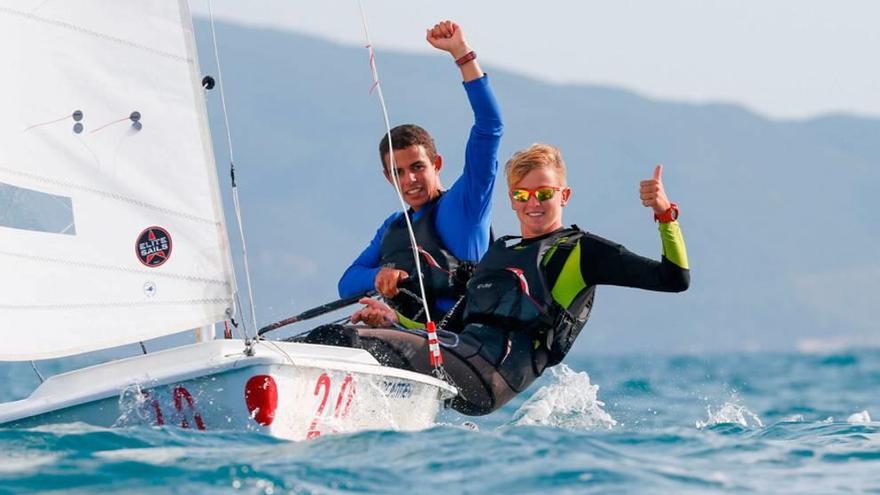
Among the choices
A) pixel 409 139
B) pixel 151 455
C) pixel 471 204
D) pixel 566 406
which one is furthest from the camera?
pixel 566 406

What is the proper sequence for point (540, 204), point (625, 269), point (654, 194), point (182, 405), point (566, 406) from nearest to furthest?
point (182, 405), point (654, 194), point (625, 269), point (540, 204), point (566, 406)

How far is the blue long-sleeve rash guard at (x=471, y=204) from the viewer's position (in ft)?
19.3

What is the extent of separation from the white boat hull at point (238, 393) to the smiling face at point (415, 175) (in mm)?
1249

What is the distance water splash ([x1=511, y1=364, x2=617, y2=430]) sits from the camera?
6.80 metres

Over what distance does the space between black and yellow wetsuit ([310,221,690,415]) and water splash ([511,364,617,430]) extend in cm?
88

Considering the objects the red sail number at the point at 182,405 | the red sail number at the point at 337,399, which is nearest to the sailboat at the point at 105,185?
the red sail number at the point at 337,399

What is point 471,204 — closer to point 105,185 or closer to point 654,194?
point 654,194

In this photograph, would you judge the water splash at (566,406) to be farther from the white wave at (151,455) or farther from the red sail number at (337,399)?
the white wave at (151,455)

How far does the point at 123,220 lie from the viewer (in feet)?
18.6

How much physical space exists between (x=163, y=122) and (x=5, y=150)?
617 millimetres

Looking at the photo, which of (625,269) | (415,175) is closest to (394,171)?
(415,175)

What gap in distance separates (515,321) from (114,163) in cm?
171

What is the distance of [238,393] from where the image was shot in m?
4.98

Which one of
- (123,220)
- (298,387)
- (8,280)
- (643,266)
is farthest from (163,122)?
(643,266)
